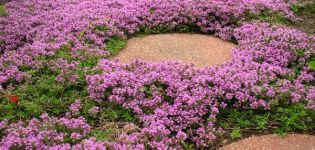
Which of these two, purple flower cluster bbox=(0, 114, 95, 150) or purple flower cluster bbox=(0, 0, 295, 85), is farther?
purple flower cluster bbox=(0, 0, 295, 85)

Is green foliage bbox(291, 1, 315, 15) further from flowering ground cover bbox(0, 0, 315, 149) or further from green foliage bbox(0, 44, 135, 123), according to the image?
green foliage bbox(0, 44, 135, 123)

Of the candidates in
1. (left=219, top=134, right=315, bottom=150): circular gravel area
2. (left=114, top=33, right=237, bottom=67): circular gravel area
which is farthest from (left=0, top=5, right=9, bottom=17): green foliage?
(left=219, top=134, right=315, bottom=150): circular gravel area

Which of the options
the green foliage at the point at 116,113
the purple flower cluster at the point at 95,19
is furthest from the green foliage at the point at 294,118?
the purple flower cluster at the point at 95,19

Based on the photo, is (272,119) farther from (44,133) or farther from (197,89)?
(44,133)

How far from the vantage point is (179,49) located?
6195 mm

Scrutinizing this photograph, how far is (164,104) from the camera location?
4.57 metres

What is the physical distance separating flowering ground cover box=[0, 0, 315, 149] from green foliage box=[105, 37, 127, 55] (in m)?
0.02

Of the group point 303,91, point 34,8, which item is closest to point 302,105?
point 303,91

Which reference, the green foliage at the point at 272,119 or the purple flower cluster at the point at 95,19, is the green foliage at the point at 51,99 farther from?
the green foliage at the point at 272,119

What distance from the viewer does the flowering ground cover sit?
4203 millimetres

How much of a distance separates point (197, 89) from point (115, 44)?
1.99 metres

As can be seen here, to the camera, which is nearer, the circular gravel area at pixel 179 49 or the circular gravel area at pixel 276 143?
the circular gravel area at pixel 276 143

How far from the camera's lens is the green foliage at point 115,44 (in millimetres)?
6055

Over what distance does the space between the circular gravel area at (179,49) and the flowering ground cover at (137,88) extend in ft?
0.56
